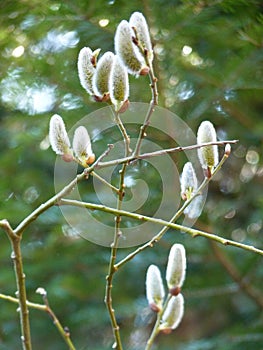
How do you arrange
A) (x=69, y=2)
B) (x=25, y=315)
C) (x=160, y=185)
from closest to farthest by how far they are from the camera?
(x=25, y=315) → (x=69, y=2) → (x=160, y=185)

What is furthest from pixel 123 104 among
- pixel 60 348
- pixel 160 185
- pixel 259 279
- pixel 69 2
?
pixel 60 348

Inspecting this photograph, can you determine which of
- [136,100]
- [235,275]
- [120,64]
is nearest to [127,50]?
[120,64]

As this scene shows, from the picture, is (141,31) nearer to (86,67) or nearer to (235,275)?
(86,67)

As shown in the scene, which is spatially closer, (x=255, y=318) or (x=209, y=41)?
(x=209, y=41)

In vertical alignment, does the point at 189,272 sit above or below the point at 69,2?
below

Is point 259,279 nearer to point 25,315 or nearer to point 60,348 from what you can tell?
point 60,348

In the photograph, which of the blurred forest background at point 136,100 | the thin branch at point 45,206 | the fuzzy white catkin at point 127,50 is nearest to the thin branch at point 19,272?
the thin branch at point 45,206
